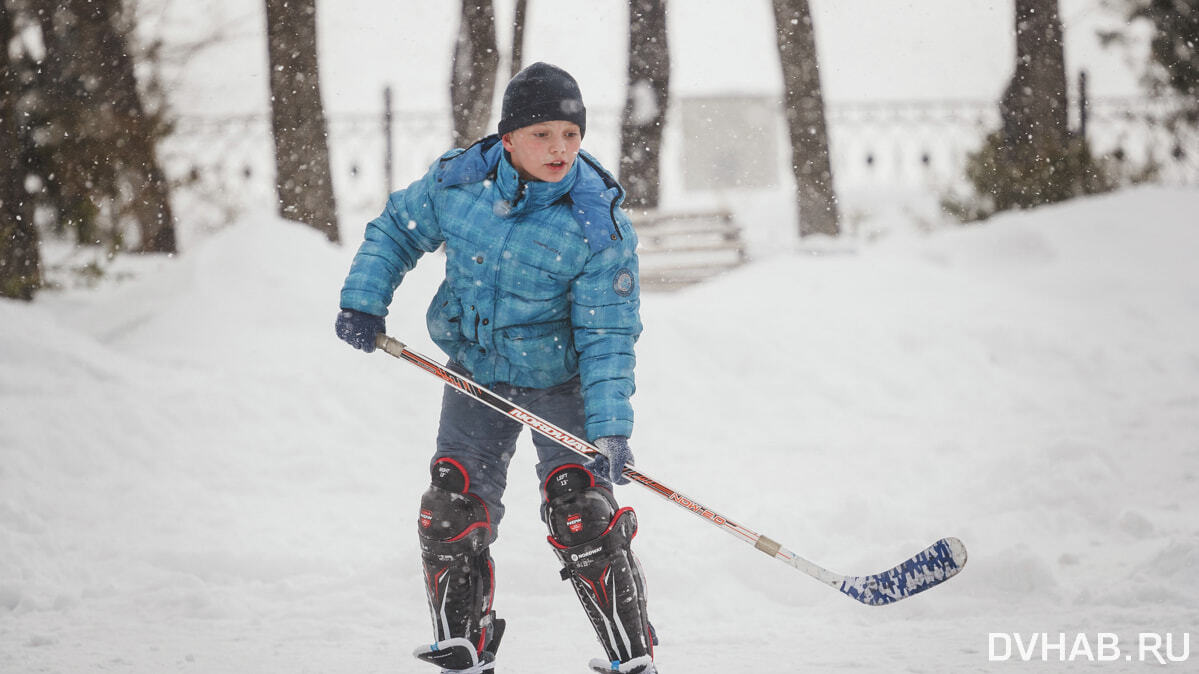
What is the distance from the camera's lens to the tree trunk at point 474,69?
8188 mm

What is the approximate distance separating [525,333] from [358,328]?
46cm

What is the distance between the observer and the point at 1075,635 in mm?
3490

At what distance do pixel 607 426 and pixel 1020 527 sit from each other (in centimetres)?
261

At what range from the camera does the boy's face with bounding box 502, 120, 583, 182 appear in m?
2.81

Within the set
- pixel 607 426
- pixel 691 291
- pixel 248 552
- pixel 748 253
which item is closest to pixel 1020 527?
pixel 607 426

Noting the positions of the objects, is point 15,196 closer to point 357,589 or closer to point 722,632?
point 357,589

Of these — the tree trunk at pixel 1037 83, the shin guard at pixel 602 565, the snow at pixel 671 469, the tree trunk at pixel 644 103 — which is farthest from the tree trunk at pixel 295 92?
the tree trunk at pixel 1037 83

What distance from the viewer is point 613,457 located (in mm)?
2805

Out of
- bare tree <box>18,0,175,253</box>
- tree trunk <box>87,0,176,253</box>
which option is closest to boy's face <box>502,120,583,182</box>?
bare tree <box>18,0,175,253</box>

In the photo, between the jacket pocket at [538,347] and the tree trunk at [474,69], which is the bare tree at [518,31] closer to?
the tree trunk at [474,69]

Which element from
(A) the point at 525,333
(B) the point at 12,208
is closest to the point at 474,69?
(B) the point at 12,208

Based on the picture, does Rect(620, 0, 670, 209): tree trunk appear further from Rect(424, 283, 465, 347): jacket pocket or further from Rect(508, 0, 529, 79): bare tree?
Rect(424, 283, 465, 347): jacket pocket

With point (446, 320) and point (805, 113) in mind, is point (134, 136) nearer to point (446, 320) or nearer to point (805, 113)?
point (805, 113)

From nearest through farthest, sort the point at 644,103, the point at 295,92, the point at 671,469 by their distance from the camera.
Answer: the point at 671,469, the point at 295,92, the point at 644,103
